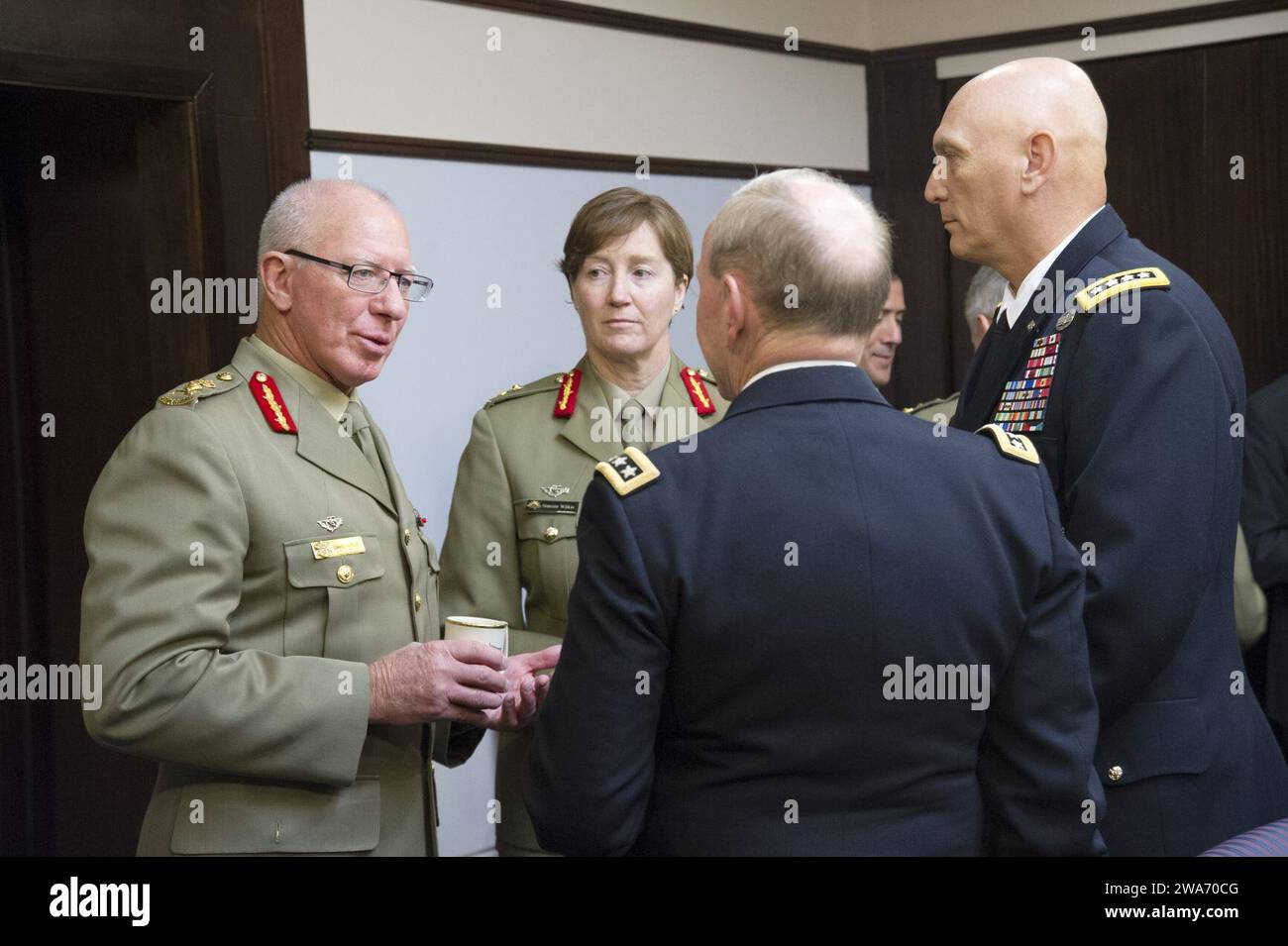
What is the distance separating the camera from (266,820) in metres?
1.85

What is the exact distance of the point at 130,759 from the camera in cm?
330

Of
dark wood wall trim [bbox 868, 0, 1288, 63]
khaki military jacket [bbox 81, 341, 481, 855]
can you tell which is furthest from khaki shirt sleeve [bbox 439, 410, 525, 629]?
dark wood wall trim [bbox 868, 0, 1288, 63]

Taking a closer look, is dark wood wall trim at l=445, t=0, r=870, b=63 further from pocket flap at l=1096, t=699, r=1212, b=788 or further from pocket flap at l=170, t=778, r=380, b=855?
pocket flap at l=1096, t=699, r=1212, b=788

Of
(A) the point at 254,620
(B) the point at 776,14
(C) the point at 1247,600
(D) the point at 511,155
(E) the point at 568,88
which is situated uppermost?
(B) the point at 776,14

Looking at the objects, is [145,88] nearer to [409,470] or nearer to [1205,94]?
[409,470]

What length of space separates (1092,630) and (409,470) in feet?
7.48

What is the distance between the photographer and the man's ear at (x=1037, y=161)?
194 cm

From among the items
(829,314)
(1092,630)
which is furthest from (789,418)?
(1092,630)

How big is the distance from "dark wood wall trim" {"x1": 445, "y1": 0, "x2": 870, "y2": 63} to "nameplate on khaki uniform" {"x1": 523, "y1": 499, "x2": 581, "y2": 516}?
176 cm

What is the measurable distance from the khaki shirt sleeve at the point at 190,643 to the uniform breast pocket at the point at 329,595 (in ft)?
0.20

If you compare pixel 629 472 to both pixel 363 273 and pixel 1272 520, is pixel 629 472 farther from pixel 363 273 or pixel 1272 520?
pixel 1272 520

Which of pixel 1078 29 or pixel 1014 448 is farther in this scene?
pixel 1078 29

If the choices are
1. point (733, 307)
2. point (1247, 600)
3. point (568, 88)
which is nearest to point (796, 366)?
point (733, 307)

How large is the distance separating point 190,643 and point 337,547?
0.83 feet
